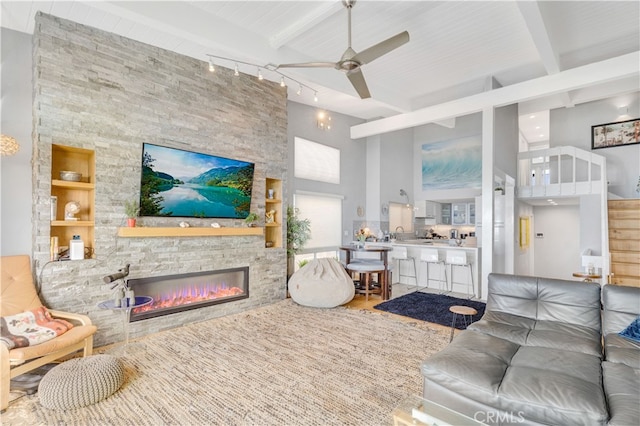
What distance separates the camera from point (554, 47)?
13.4ft

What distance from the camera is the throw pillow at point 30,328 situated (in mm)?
2549

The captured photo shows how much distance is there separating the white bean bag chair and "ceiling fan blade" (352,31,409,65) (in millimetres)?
3312

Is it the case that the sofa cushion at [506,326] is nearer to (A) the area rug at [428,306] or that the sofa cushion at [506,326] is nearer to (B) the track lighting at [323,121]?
(A) the area rug at [428,306]

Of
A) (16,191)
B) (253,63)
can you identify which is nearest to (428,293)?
(253,63)

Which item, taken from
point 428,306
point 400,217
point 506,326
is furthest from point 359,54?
point 400,217

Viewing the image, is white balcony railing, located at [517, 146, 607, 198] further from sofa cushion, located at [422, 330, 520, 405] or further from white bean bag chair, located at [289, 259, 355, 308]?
sofa cushion, located at [422, 330, 520, 405]

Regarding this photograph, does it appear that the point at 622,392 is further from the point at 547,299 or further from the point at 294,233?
the point at 294,233

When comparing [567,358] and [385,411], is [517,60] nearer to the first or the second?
[567,358]

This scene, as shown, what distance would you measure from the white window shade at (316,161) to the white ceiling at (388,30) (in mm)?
1697

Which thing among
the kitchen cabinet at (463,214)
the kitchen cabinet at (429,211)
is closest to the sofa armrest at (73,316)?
the kitchen cabinet at (429,211)

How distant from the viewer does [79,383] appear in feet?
7.73

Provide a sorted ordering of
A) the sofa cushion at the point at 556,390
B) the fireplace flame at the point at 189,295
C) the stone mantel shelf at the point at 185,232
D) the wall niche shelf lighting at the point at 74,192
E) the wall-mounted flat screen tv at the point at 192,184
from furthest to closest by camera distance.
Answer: the fireplace flame at the point at 189,295 → the wall-mounted flat screen tv at the point at 192,184 → the stone mantel shelf at the point at 185,232 → the wall niche shelf lighting at the point at 74,192 → the sofa cushion at the point at 556,390

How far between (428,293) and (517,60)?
170 inches

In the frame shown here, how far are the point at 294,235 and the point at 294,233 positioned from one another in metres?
0.04
